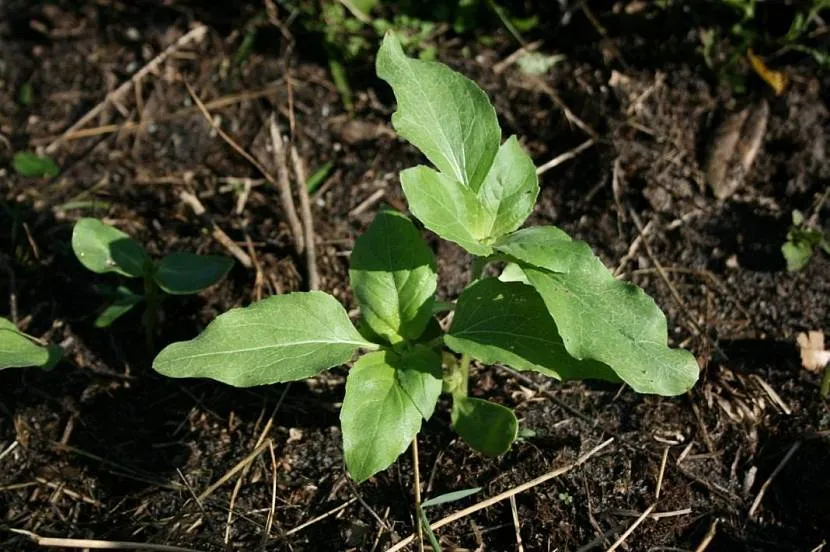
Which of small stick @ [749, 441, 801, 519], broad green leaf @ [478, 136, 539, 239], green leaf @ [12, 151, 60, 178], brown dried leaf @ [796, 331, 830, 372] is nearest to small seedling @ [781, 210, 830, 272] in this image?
brown dried leaf @ [796, 331, 830, 372]

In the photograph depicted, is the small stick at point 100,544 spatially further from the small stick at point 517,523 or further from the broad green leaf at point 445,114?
the broad green leaf at point 445,114

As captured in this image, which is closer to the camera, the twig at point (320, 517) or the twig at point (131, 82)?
the twig at point (320, 517)

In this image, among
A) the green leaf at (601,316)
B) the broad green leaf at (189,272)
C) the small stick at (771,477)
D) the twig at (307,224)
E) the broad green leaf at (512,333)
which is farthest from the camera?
the twig at (307,224)

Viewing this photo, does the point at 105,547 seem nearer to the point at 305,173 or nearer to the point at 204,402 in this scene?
the point at 204,402

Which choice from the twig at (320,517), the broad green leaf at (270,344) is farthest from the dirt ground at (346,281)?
the broad green leaf at (270,344)

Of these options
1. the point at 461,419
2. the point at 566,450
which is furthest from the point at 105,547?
the point at 566,450
